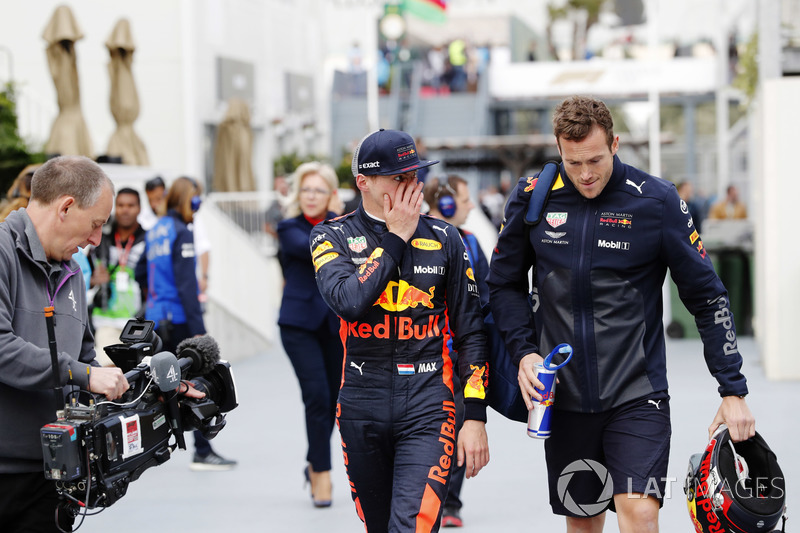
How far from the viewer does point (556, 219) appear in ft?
13.1

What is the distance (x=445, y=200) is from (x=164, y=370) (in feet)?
10.4

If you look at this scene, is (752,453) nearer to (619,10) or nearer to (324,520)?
(324,520)

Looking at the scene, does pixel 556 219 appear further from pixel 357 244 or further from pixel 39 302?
pixel 39 302

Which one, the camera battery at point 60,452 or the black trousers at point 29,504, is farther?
the black trousers at point 29,504

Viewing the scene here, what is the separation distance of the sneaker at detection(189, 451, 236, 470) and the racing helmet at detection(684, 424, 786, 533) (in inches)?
176

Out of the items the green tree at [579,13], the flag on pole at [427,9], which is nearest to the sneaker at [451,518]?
the flag on pole at [427,9]

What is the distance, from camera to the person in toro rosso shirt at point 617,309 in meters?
3.84

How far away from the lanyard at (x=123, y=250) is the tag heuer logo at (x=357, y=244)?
437 cm

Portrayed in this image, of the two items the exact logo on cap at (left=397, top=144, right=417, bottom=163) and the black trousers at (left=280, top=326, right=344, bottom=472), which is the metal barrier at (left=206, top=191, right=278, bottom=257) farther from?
the exact logo on cap at (left=397, top=144, right=417, bottom=163)

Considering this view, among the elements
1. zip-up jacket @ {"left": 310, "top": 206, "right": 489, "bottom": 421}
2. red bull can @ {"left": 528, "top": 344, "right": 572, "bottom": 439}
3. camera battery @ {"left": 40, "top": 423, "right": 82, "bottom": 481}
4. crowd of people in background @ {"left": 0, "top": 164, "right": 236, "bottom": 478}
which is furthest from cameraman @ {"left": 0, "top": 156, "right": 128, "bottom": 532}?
crowd of people in background @ {"left": 0, "top": 164, "right": 236, "bottom": 478}

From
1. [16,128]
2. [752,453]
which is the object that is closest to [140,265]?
[752,453]

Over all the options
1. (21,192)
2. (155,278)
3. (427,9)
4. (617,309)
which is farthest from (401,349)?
(427,9)

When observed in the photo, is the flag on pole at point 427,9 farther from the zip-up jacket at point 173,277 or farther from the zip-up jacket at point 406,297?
the zip-up jacket at point 406,297

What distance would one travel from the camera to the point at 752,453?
3.91m
